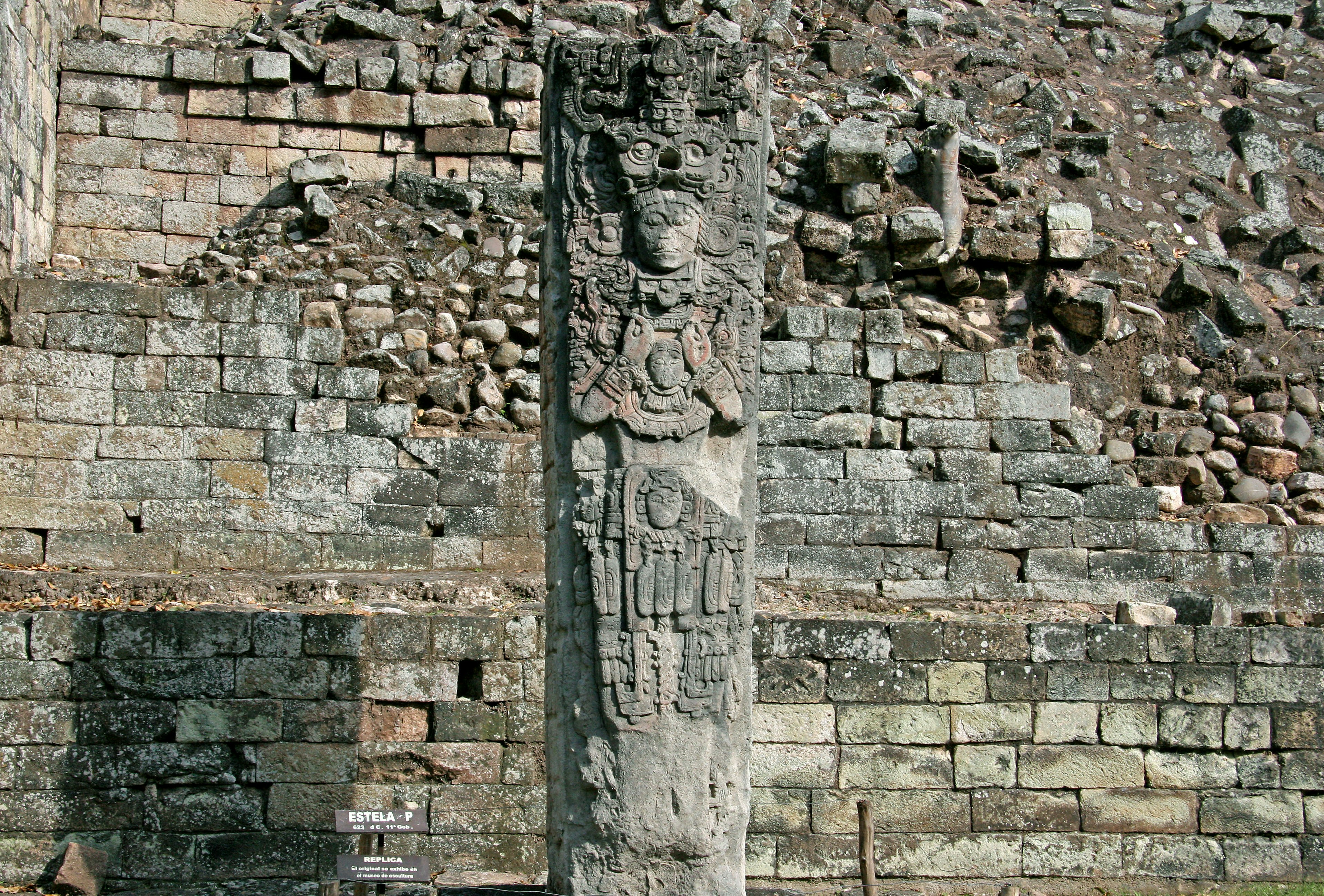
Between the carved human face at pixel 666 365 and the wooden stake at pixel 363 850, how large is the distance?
245 centimetres

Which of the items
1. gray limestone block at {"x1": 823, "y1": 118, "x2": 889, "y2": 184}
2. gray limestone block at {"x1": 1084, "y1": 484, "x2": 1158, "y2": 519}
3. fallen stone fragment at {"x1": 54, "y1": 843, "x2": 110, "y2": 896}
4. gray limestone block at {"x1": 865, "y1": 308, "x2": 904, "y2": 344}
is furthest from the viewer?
gray limestone block at {"x1": 823, "y1": 118, "x2": 889, "y2": 184}

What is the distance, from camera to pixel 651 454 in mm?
6000

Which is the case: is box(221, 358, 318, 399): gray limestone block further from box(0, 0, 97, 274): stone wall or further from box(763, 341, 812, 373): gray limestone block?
box(763, 341, 812, 373): gray limestone block

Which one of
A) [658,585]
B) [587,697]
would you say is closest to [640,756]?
[587,697]

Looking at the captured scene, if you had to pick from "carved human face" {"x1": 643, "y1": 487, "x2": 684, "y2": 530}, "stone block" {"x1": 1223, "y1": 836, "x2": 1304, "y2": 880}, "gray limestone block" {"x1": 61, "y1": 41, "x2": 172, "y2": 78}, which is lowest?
"stone block" {"x1": 1223, "y1": 836, "x2": 1304, "y2": 880}

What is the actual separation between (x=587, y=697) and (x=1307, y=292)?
955 centimetres

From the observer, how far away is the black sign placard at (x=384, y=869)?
584 centimetres

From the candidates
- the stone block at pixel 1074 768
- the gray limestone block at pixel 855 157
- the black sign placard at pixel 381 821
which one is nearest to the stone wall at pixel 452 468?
the stone block at pixel 1074 768

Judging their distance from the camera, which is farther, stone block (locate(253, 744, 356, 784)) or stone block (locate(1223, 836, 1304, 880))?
stone block (locate(1223, 836, 1304, 880))

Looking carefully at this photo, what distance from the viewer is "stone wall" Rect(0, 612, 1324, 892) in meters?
7.79

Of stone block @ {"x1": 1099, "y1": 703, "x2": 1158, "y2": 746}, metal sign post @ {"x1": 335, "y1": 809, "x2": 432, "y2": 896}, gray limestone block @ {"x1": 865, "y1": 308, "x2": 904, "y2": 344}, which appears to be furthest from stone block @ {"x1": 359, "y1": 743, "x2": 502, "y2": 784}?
gray limestone block @ {"x1": 865, "y1": 308, "x2": 904, "y2": 344}

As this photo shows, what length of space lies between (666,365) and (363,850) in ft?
8.56

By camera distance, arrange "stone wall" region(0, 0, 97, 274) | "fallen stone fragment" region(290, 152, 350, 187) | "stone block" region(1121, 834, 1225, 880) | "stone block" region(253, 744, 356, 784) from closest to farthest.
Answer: "stone block" region(253, 744, 356, 784) < "stone block" region(1121, 834, 1225, 880) < "stone wall" region(0, 0, 97, 274) < "fallen stone fragment" region(290, 152, 350, 187)

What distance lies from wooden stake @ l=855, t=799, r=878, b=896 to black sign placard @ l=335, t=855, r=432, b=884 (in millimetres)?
2551
